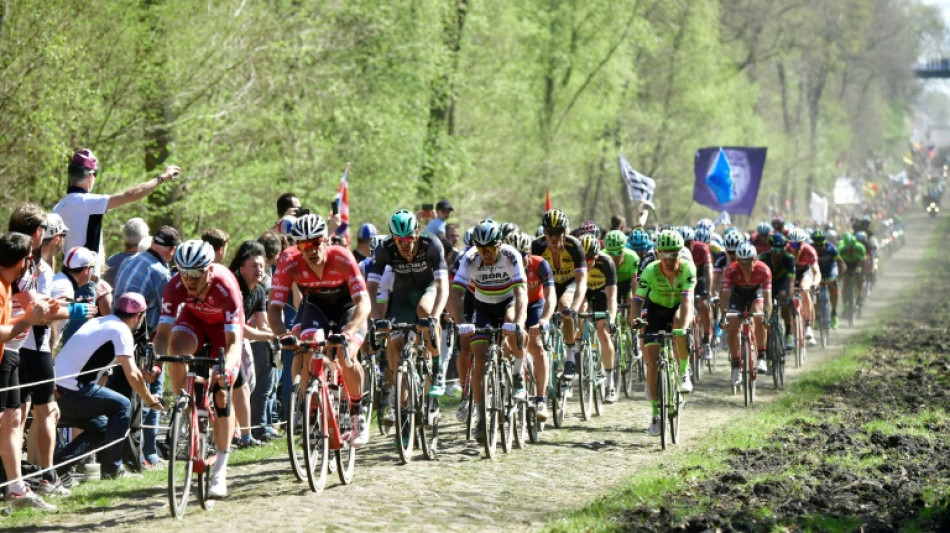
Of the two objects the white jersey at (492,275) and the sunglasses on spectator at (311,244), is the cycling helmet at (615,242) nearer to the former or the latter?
the white jersey at (492,275)

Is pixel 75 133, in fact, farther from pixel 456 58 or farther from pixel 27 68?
pixel 456 58

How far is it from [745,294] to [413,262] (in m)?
6.59

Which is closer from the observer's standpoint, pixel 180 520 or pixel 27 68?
pixel 180 520

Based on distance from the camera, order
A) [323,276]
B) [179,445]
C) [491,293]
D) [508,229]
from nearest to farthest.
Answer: [179,445], [323,276], [491,293], [508,229]

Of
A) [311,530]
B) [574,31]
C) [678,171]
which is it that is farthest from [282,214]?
[678,171]

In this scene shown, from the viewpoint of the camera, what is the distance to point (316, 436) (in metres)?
10.8

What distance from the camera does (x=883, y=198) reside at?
113m

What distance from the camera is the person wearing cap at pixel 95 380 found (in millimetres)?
11062

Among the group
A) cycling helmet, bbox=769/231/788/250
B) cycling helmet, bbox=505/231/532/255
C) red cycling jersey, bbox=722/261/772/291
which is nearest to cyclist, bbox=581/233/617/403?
cycling helmet, bbox=505/231/532/255

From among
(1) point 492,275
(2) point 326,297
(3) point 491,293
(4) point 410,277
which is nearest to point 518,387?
(3) point 491,293

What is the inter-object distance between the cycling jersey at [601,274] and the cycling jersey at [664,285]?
4.76 ft

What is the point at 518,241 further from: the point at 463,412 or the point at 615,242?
the point at 615,242

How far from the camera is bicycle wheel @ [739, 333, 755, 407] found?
58.3ft

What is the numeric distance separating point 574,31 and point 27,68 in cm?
2950
